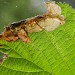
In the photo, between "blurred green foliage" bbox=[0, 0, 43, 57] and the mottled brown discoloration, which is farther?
"blurred green foliage" bbox=[0, 0, 43, 57]

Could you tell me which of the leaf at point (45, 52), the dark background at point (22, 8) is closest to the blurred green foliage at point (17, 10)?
the dark background at point (22, 8)

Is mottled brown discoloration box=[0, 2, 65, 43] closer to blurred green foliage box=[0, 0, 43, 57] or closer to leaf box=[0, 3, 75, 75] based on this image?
leaf box=[0, 3, 75, 75]

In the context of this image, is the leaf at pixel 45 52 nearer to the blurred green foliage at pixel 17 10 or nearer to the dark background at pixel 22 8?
the dark background at pixel 22 8

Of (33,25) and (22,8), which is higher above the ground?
(22,8)

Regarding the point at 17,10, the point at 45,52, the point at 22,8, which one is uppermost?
the point at 17,10

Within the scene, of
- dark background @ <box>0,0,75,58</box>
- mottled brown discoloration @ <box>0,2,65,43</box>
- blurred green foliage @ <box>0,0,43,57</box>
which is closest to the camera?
mottled brown discoloration @ <box>0,2,65,43</box>

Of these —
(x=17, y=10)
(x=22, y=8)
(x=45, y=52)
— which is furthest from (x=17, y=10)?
(x=45, y=52)

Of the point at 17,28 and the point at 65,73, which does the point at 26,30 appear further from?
the point at 65,73

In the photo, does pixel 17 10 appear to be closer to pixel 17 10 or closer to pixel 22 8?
pixel 17 10

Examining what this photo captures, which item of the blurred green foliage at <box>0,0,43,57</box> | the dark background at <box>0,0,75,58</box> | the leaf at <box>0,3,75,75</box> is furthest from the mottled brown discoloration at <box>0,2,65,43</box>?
the blurred green foliage at <box>0,0,43,57</box>

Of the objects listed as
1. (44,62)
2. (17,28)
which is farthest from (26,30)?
(44,62)
